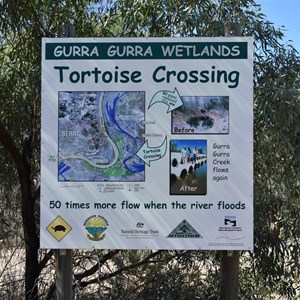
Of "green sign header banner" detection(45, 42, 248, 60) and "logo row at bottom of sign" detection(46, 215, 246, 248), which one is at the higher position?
"green sign header banner" detection(45, 42, 248, 60)

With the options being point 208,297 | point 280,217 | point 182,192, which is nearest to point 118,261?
point 208,297

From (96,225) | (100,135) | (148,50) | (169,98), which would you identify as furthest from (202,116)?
(96,225)

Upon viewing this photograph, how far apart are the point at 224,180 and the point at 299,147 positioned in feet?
→ 3.90

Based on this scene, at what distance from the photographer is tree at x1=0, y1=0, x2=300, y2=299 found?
5.13m

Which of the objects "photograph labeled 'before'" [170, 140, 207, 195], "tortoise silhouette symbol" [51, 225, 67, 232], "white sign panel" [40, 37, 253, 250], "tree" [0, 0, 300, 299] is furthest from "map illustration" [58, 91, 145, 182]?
"tree" [0, 0, 300, 299]

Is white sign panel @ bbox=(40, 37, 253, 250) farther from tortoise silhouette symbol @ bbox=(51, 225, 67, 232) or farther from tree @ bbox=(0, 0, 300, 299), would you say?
tree @ bbox=(0, 0, 300, 299)

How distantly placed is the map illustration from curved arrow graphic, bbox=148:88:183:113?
10 centimetres

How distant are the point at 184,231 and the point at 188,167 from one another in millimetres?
504

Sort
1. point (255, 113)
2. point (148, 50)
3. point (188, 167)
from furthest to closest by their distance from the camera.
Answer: point (255, 113)
point (148, 50)
point (188, 167)

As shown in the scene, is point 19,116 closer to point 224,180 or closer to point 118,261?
point 118,261

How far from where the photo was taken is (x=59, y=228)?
428cm

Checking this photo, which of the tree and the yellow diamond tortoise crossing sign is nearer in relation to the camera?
the yellow diamond tortoise crossing sign

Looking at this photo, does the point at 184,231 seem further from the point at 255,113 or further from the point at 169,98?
the point at 255,113

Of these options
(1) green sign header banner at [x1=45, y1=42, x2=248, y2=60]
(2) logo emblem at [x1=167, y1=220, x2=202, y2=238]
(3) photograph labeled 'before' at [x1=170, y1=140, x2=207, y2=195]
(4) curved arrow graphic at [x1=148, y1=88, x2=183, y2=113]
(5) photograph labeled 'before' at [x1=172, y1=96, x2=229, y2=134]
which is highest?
(1) green sign header banner at [x1=45, y1=42, x2=248, y2=60]
